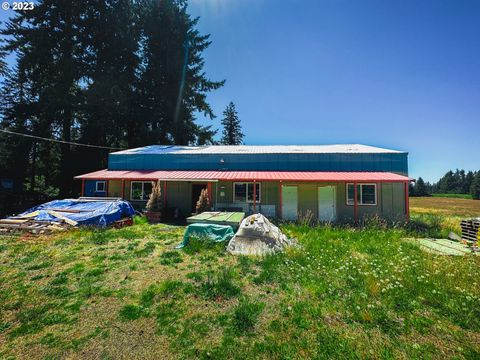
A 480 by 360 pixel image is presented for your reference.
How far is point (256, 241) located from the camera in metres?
6.72

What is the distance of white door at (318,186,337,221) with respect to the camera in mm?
14000

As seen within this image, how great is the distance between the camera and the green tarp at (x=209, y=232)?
7324 mm

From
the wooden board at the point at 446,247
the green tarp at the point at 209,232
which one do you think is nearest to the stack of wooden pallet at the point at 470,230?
the wooden board at the point at 446,247

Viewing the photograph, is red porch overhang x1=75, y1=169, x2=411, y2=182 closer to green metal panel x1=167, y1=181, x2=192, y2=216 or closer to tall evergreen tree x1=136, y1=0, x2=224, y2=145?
green metal panel x1=167, y1=181, x2=192, y2=216

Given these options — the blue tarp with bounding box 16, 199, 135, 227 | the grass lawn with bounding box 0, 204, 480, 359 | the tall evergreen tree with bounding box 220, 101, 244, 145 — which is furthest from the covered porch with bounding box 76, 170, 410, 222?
the tall evergreen tree with bounding box 220, 101, 244, 145

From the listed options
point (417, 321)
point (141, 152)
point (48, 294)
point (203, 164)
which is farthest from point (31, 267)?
point (141, 152)

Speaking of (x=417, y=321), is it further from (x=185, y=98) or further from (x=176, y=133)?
(x=185, y=98)

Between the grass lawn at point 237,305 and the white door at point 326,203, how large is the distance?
297 inches

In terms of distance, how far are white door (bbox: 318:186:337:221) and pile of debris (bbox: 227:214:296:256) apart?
25.8 ft

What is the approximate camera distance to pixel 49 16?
22062mm

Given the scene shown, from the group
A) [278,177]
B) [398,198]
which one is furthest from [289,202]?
[398,198]

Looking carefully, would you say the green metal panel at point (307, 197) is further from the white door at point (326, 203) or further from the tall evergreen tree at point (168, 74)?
the tall evergreen tree at point (168, 74)

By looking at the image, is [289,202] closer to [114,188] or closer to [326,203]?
[326,203]

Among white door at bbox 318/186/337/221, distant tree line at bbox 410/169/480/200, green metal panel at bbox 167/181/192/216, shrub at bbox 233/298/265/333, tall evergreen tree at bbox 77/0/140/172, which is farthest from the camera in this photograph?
distant tree line at bbox 410/169/480/200
